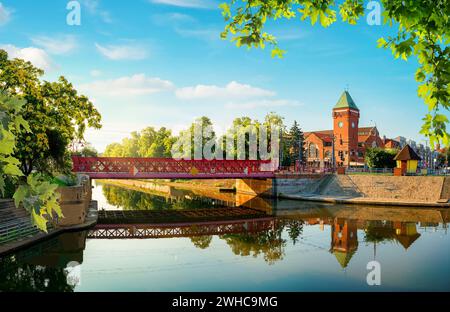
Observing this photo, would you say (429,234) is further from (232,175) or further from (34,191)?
(34,191)

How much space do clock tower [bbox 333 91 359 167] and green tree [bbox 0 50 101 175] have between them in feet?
198

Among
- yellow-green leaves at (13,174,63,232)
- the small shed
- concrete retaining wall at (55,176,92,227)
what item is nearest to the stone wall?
the small shed

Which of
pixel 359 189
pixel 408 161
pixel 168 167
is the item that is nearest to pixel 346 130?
pixel 408 161

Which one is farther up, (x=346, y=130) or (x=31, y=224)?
(x=346, y=130)

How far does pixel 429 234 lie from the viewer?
2644 cm

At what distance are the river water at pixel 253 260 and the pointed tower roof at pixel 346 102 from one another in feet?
166

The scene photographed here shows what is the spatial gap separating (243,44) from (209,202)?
137 ft

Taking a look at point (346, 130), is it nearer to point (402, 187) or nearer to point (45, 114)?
point (402, 187)

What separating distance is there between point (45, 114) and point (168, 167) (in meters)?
20.6

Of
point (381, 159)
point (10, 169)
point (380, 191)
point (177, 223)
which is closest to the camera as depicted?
point (10, 169)

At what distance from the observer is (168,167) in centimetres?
4391

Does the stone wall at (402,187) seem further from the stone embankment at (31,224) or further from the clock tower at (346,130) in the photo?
the stone embankment at (31,224)

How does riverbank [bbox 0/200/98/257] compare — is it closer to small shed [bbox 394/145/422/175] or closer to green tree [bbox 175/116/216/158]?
green tree [bbox 175/116/216/158]
